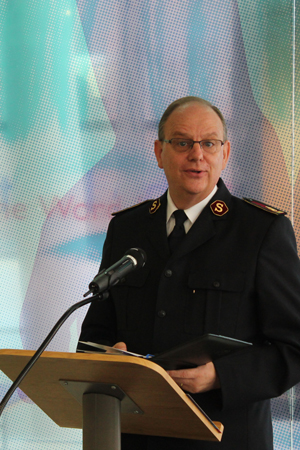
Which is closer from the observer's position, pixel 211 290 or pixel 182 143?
pixel 211 290

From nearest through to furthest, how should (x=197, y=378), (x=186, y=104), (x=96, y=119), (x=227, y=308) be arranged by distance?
(x=197, y=378) < (x=227, y=308) < (x=186, y=104) < (x=96, y=119)

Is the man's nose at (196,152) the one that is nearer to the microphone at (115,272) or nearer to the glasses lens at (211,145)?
the glasses lens at (211,145)

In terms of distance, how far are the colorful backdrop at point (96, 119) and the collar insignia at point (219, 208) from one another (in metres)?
0.77

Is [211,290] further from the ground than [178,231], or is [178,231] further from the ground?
[178,231]

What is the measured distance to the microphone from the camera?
1.21 metres

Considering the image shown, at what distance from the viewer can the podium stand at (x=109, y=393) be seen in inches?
43.6

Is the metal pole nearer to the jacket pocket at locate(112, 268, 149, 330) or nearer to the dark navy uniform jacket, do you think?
the dark navy uniform jacket

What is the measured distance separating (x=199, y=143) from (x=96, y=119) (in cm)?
110

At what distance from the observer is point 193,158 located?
1.87 meters

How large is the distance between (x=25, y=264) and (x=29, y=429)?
88 cm

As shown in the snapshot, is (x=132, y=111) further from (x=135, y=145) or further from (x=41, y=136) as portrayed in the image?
(x=41, y=136)

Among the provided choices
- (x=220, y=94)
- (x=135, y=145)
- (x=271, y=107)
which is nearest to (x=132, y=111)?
(x=135, y=145)

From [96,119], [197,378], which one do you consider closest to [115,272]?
[197,378]

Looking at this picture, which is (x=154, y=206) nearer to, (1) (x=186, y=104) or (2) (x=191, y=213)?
(2) (x=191, y=213)
